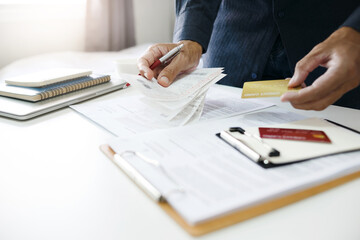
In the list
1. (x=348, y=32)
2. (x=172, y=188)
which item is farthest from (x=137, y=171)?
(x=348, y=32)

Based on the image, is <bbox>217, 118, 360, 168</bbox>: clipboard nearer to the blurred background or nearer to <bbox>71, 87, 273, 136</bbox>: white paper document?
<bbox>71, 87, 273, 136</bbox>: white paper document

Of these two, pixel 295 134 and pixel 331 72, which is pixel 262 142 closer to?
pixel 295 134

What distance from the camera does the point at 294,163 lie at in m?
0.43

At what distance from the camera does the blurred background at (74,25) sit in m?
1.76

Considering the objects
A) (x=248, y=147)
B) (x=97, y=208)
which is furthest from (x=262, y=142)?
(x=97, y=208)

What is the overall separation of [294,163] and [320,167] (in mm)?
34

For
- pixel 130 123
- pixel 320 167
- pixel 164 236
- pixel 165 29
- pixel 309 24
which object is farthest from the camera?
pixel 165 29

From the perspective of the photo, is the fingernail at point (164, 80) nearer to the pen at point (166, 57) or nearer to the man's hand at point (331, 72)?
the pen at point (166, 57)

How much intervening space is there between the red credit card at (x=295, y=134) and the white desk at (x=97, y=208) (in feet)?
0.32

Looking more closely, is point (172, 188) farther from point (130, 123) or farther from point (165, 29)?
point (165, 29)

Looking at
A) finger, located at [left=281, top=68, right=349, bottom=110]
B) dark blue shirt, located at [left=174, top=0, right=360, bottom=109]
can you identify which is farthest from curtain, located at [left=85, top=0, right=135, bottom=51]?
finger, located at [left=281, top=68, right=349, bottom=110]

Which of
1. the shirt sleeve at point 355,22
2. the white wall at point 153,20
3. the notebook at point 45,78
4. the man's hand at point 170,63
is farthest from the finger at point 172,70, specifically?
the white wall at point 153,20

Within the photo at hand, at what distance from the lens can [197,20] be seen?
975 millimetres

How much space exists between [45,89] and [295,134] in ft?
1.89
